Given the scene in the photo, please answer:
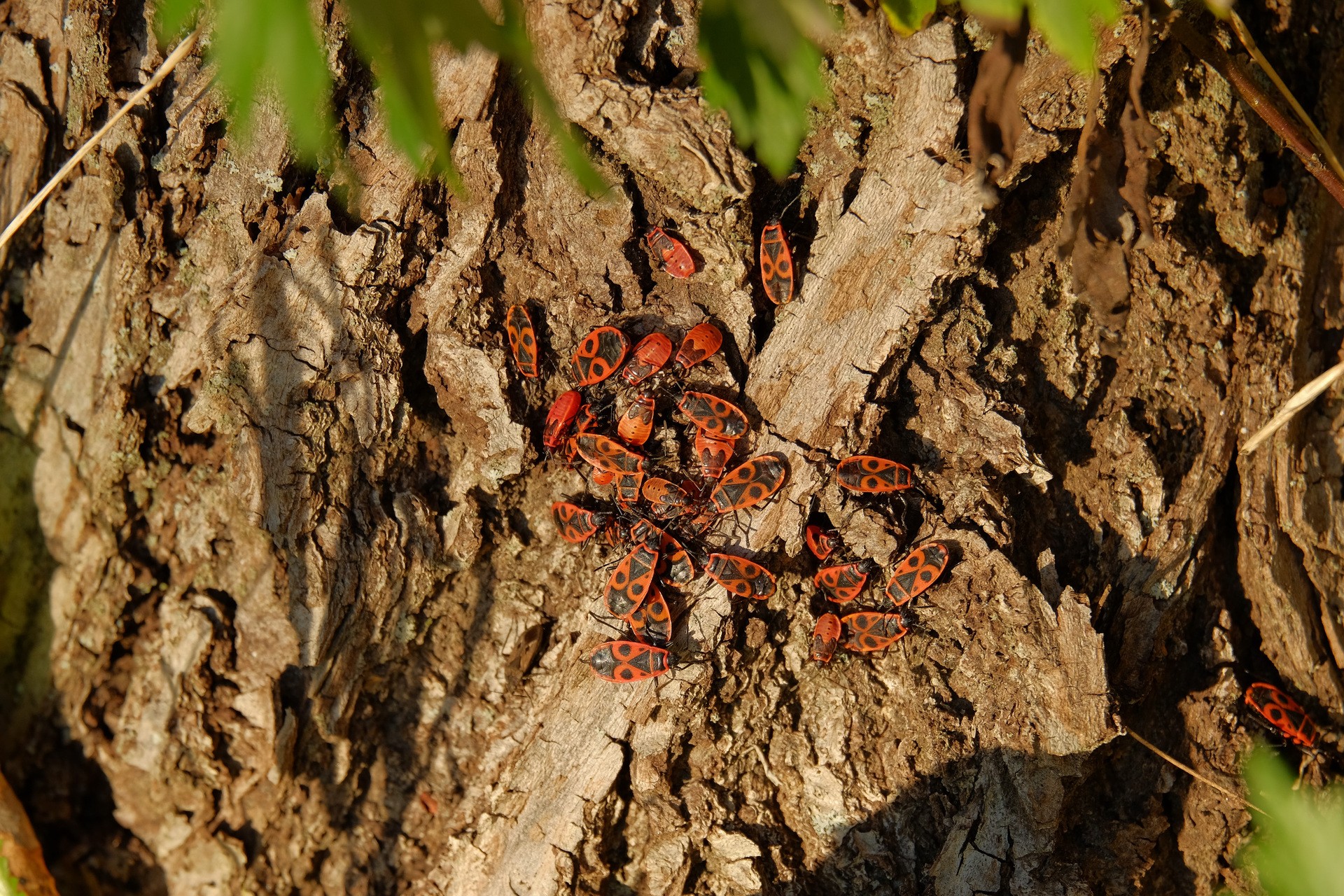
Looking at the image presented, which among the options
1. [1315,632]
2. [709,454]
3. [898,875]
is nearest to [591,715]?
[709,454]

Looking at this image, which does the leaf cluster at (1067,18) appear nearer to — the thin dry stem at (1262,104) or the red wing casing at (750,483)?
the thin dry stem at (1262,104)

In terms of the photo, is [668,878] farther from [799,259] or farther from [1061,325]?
[1061,325]

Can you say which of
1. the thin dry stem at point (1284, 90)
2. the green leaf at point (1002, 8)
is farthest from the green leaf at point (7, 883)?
the thin dry stem at point (1284, 90)

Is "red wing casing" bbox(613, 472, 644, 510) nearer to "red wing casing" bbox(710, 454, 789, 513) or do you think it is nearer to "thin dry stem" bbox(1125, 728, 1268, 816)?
"red wing casing" bbox(710, 454, 789, 513)

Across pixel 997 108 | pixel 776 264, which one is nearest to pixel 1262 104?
pixel 997 108

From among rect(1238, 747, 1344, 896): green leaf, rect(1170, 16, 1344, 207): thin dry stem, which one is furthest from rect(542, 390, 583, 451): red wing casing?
rect(1170, 16, 1344, 207): thin dry stem
